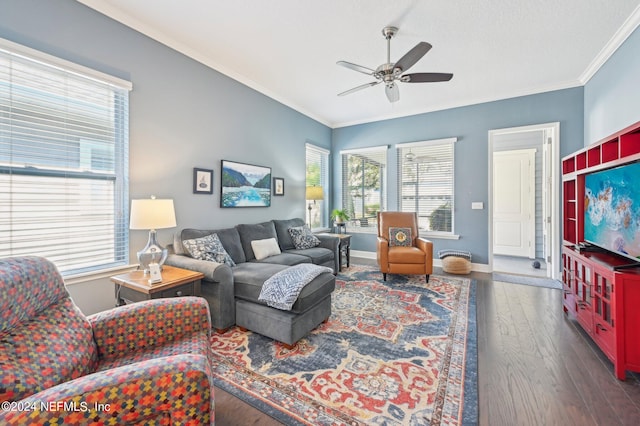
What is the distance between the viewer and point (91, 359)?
4.06ft

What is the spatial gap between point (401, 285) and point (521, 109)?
3.42 metres

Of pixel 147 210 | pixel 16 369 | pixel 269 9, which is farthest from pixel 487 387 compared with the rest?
pixel 269 9

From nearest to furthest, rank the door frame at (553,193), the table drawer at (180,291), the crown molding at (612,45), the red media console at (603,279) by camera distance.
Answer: the red media console at (603,279), the table drawer at (180,291), the crown molding at (612,45), the door frame at (553,193)

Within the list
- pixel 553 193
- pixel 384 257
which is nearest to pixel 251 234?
pixel 384 257

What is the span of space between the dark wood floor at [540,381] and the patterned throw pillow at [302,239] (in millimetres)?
2366

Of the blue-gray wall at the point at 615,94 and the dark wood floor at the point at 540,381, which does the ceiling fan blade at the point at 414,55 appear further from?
the dark wood floor at the point at 540,381

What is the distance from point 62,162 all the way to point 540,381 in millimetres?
3916

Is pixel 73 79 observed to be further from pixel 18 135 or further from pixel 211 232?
pixel 211 232

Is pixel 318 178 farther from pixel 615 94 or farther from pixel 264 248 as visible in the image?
pixel 615 94

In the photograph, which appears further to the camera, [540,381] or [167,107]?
[167,107]

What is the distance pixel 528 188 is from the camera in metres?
5.70

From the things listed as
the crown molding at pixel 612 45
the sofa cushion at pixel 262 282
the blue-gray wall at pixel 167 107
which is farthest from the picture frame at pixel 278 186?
the crown molding at pixel 612 45

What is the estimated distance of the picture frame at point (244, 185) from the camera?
11.7ft

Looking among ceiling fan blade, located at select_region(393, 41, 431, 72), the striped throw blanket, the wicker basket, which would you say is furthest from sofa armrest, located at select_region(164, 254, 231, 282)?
the wicker basket
